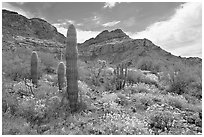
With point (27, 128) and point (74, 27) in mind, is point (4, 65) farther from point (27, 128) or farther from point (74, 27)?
point (27, 128)

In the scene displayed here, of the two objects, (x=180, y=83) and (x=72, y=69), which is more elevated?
(x=72, y=69)

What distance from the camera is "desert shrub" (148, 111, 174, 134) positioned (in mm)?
8055

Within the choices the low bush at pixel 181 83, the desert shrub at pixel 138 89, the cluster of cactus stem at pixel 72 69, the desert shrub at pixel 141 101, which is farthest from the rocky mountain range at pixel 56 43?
the cluster of cactus stem at pixel 72 69

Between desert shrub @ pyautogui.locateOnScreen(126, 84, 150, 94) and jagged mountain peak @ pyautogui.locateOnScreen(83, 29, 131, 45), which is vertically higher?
jagged mountain peak @ pyautogui.locateOnScreen(83, 29, 131, 45)

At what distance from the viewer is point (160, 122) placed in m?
8.42

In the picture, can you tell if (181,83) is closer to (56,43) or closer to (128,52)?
(128,52)

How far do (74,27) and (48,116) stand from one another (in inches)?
151

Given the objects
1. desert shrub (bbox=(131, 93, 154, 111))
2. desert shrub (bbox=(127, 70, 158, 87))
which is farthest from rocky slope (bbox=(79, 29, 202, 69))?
desert shrub (bbox=(131, 93, 154, 111))

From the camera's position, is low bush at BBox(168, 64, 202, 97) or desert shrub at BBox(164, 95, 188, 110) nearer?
desert shrub at BBox(164, 95, 188, 110)

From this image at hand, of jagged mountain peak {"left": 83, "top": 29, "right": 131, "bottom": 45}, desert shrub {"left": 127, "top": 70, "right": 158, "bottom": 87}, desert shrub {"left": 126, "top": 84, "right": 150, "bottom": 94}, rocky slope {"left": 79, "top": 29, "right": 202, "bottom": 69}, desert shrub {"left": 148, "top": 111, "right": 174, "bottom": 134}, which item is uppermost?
jagged mountain peak {"left": 83, "top": 29, "right": 131, "bottom": 45}

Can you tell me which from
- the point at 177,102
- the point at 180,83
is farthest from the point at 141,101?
the point at 180,83

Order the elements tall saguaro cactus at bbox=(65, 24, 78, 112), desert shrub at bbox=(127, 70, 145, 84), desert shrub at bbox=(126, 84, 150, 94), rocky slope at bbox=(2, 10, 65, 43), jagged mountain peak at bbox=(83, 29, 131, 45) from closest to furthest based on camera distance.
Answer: tall saguaro cactus at bbox=(65, 24, 78, 112) < desert shrub at bbox=(126, 84, 150, 94) < desert shrub at bbox=(127, 70, 145, 84) < rocky slope at bbox=(2, 10, 65, 43) < jagged mountain peak at bbox=(83, 29, 131, 45)

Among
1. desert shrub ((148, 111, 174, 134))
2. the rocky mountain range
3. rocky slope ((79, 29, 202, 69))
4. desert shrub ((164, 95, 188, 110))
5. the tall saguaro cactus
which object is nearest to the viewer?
desert shrub ((148, 111, 174, 134))

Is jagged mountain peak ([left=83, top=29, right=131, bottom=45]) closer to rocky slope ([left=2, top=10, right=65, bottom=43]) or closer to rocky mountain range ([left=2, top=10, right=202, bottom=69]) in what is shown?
rocky slope ([left=2, top=10, right=65, bottom=43])
